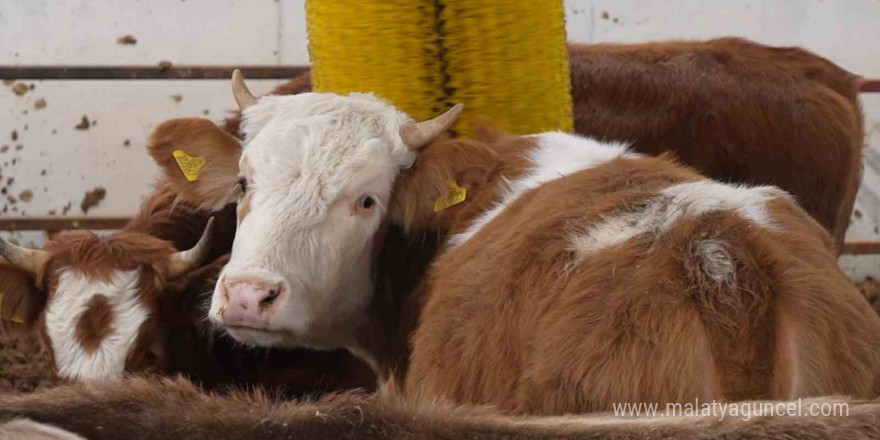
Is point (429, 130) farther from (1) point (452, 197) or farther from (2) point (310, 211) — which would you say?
(2) point (310, 211)

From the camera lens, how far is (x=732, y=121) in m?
4.58

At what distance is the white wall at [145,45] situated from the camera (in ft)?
19.8

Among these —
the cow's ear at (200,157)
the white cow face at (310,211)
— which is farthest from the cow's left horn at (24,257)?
the white cow face at (310,211)

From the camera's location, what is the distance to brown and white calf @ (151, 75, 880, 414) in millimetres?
1771

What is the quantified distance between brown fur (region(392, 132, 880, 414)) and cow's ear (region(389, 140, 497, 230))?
20.9 inches

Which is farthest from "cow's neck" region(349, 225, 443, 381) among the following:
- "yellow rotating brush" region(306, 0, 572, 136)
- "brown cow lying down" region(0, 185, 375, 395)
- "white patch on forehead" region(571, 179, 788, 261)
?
"white patch on forehead" region(571, 179, 788, 261)

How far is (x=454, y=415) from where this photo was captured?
1.44 m

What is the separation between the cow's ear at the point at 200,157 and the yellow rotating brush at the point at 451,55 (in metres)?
0.40

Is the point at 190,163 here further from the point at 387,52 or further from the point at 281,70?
the point at 281,70

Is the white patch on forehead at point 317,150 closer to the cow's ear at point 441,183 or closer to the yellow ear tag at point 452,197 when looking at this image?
the cow's ear at point 441,183

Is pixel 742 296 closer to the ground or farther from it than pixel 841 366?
farther from it

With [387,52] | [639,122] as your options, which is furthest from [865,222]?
[387,52]

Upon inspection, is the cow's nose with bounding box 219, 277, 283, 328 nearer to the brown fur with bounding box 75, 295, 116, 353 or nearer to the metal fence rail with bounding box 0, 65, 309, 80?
the brown fur with bounding box 75, 295, 116, 353

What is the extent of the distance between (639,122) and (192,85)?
2678mm
